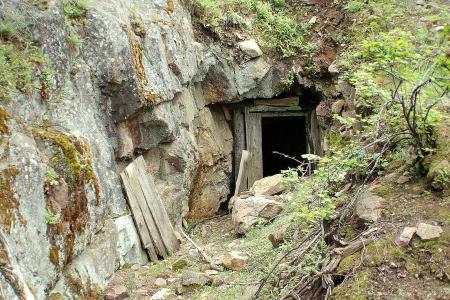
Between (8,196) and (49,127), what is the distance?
112 cm

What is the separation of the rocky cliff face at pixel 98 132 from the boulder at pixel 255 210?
3.39 feet

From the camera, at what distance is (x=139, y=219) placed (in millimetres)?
5785

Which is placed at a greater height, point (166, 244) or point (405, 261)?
point (405, 261)

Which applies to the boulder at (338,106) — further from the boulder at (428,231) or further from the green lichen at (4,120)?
the green lichen at (4,120)

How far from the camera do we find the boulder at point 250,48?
27.1 ft

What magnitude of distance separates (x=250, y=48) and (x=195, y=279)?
488cm

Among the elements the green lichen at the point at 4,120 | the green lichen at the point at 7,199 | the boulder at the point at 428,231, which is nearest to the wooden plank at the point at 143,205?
the green lichen at the point at 4,120

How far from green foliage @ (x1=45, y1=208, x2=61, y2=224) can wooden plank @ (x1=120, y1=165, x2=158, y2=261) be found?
1.76 m

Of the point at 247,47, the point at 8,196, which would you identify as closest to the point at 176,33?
the point at 247,47

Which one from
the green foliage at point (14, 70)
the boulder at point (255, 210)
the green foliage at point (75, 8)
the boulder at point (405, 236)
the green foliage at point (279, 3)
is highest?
the green foliage at point (279, 3)

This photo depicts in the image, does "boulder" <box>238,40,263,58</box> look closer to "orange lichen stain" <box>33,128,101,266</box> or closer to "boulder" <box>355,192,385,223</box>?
"orange lichen stain" <box>33,128,101,266</box>

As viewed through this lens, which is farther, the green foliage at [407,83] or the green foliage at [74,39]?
the green foliage at [74,39]

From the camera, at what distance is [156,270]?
18.0 ft

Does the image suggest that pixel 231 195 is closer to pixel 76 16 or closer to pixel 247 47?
pixel 247 47
